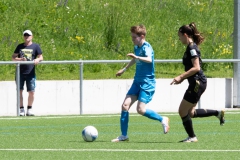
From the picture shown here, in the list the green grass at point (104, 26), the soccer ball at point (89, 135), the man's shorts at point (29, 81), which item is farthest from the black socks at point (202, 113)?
the green grass at point (104, 26)

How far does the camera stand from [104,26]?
27000 millimetres

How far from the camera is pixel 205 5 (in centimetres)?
3089

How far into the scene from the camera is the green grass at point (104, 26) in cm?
2498

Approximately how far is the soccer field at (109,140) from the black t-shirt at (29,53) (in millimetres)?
1334

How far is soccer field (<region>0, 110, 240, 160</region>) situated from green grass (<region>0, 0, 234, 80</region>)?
549 cm

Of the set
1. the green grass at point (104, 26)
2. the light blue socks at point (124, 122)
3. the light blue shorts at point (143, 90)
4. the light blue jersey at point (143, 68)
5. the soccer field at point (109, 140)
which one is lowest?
the soccer field at point (109, 140)

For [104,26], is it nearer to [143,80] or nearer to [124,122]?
[143,80]

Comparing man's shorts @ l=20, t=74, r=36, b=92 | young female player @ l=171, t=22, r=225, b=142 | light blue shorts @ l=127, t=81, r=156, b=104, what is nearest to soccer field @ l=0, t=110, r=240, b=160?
young female player @ l=171, t=22, r=225, b=142

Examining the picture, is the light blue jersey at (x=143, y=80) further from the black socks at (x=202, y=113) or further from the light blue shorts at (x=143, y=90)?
the black socks at (x=202, y=113)

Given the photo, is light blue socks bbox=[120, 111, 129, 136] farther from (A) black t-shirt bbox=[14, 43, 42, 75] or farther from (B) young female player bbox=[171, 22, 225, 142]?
(A) black t-shirt bbox=[14, 43, 42, 75]

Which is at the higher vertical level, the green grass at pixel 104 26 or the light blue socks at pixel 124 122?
the green grass at pixel 104 26

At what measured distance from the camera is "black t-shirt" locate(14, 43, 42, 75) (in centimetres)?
1862

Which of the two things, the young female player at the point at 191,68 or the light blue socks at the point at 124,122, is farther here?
the light blue socks at the point at 124,122

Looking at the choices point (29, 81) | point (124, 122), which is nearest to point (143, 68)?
point (124, 122)
